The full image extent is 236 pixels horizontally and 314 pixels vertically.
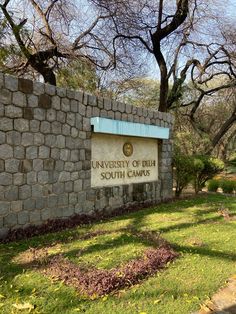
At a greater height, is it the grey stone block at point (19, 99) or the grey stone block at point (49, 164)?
the grey stone block at point (19, 99)

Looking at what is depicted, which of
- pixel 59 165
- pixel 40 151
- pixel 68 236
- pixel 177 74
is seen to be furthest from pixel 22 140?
pixel 177 74

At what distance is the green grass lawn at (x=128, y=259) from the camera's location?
355cm

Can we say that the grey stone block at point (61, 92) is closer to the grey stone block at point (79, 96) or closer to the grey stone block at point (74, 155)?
the grey stone block at point (79, 96)

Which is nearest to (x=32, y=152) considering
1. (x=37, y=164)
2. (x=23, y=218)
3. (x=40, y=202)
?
(x=37, y=164)

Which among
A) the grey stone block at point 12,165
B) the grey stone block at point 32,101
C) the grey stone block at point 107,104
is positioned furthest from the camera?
the grey stone block at point 107,104

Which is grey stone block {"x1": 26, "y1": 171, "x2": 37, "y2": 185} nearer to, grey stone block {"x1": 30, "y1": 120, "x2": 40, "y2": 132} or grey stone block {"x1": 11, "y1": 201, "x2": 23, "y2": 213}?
grey stone block {"x1": 11, "y1": 201, "x2": 23, "y2": 213}

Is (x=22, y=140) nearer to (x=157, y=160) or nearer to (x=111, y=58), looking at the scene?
(x=157, y=160)

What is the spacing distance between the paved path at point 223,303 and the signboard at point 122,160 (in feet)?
13.9

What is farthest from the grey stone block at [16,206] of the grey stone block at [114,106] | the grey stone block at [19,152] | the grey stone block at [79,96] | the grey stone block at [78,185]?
the grey stone block at [114,106]

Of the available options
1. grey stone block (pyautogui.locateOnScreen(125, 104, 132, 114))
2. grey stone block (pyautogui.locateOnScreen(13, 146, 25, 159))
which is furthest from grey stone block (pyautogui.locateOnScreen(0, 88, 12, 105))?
grey stone block (pyautogui.locateOnScreen(125, 104, 132, 114))

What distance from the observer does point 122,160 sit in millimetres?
8609

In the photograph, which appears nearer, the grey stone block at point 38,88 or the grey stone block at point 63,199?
the grey stone block at point 38,88

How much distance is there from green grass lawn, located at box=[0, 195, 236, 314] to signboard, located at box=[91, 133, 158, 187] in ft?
3.36

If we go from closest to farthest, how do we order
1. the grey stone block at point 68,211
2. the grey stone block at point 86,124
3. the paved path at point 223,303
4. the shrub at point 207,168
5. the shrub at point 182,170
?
the paved path at point 223,303 → the grey stone block at point 68,211 → the grey stone block at point 86,124 → the shrub at point 182,170 → the shrub at point 207,168
